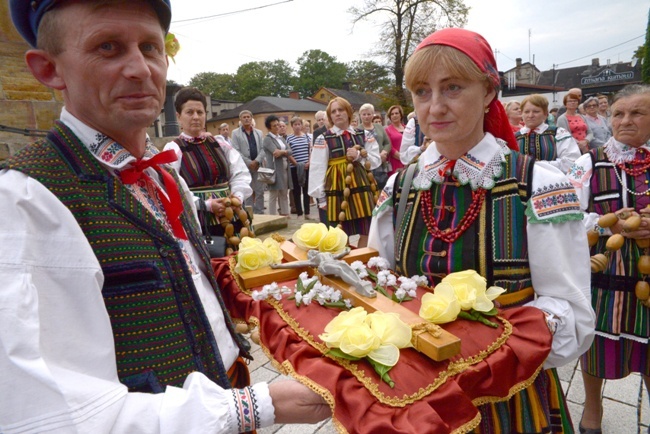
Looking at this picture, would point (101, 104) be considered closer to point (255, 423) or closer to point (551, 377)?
point (255, 423)

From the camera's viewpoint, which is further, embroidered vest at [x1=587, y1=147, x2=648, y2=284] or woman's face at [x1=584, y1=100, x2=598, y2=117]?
woman's face at [x1=584, y1=100, x2=598, y2=117]

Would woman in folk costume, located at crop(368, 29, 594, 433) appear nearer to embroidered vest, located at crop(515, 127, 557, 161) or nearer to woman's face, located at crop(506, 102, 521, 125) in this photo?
embroidered vest, located at crop(515, 127, 557, 161)

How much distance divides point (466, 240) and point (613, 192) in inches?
66.1

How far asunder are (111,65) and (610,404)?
347 cm

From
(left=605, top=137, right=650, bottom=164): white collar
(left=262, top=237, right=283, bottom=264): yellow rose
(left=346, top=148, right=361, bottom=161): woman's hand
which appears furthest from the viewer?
(left=346, top=148, right=361, bottom=161): woman's hand

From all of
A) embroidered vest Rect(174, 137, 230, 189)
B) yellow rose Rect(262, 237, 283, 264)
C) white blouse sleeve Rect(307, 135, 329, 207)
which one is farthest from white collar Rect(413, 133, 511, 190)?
white blouse sleeve Rect(307, 135, 329, 207)

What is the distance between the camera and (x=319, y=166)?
5.37 metres

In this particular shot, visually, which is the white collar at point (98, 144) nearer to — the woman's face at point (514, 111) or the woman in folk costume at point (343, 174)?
the woman in folk costume at point (343, 174)

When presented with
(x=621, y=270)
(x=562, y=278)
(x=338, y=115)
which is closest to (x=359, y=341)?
(x=562, y=278)

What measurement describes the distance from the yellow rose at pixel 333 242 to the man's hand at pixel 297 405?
75 centimetres

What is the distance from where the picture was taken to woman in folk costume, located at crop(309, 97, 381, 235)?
5305 millimetres

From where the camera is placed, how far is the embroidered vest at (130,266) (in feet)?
3.03

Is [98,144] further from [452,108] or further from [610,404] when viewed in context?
[610,404]

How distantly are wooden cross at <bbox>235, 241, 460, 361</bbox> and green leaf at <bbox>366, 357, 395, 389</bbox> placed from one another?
0.12m
